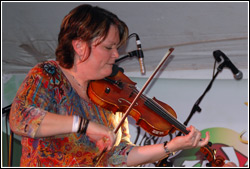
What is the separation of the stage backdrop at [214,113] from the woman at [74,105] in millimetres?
1220

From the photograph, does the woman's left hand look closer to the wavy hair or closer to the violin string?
the violin string

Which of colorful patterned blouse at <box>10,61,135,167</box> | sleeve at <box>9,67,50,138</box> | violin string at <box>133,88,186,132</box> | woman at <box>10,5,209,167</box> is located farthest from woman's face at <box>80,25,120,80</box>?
violin string at <box>133,88,186,132</box>

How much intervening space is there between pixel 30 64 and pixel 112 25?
186 centimetres

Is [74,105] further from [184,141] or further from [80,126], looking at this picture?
[184,141]

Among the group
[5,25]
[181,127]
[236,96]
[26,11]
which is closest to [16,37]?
[5,25]

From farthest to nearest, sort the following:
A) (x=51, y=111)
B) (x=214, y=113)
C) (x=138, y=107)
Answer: (x=214, y=113) < (x=138, y=107) < (x=51, y=111)

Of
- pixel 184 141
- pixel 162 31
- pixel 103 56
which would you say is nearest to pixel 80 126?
pixel 103 56

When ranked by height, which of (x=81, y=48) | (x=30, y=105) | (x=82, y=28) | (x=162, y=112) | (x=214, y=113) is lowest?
(x=214, y=113)

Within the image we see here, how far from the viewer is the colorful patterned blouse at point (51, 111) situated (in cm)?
143

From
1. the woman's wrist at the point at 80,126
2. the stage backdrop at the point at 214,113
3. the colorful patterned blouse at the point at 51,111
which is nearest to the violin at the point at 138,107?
the colorful patterned blouse at the point at 51,111

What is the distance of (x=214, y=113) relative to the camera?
308cm

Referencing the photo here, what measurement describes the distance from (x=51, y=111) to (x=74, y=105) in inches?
6.7

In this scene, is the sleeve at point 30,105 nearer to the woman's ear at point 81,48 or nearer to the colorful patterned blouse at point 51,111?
the colorful patterned blouse at point 51,111

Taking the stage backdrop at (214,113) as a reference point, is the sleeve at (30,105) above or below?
above
